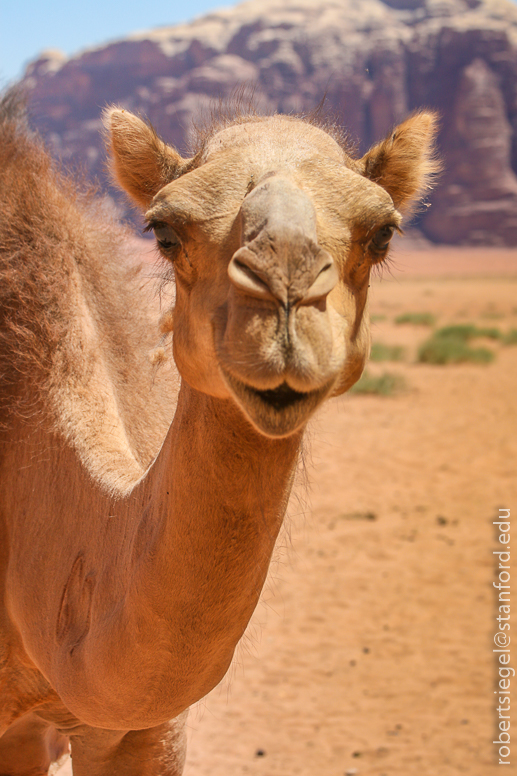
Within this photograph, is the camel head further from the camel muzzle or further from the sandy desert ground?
the sandy desert ground

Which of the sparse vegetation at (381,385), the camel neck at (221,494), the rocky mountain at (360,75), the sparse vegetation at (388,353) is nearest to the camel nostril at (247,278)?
the camel neck at (221,494)

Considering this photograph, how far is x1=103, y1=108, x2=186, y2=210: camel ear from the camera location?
2238mm

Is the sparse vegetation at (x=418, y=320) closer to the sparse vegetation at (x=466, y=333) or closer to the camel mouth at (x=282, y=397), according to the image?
the sparse vegetation at (x=466, y=333)

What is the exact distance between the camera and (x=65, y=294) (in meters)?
3.05

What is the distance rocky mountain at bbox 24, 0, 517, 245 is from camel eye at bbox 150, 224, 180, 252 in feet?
222

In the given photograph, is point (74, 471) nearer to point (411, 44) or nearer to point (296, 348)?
point (296, 348)

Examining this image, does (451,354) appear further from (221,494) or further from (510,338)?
(221,494)

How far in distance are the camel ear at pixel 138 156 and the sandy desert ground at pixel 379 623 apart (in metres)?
0.80

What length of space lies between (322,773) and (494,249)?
74544 mm

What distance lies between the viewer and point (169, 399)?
3381 millimetres

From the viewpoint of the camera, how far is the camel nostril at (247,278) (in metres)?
1.45

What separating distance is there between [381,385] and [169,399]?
14.1 metres

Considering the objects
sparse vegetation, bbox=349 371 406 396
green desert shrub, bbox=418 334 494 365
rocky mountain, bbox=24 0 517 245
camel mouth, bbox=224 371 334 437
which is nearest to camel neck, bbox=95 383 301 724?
camel mouth, bbox=224 371 334 437

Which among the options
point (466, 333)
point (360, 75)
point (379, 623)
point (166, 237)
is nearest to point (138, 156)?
point (166, 237)
